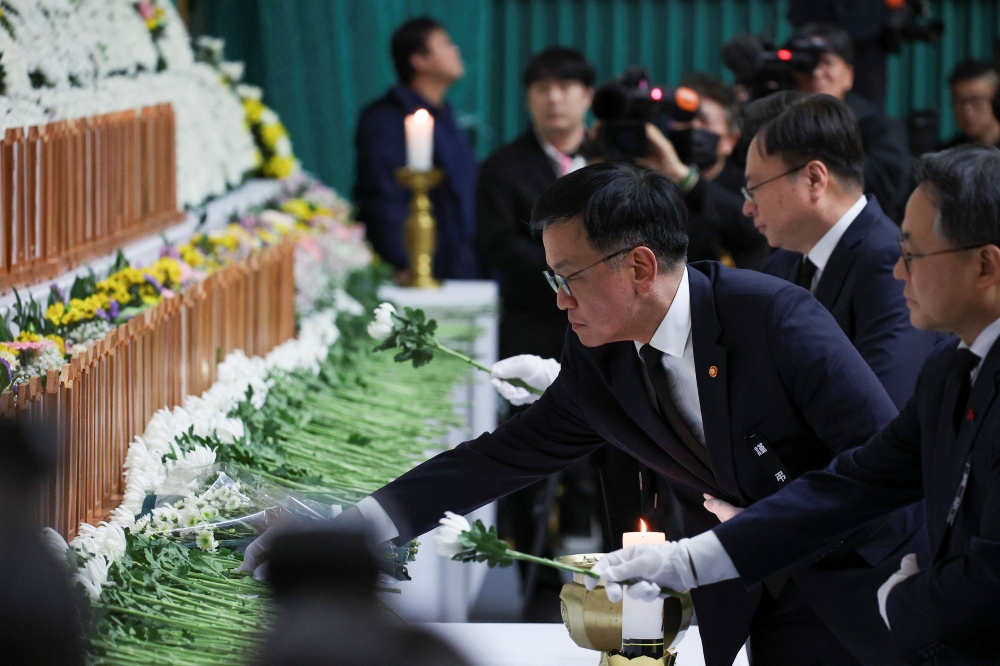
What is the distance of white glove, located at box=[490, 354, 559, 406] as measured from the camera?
7.62 ft

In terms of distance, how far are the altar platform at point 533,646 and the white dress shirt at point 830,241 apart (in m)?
0.73

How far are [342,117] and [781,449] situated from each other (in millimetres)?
4694

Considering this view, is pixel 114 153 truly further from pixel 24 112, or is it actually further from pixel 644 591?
pixel 644 591

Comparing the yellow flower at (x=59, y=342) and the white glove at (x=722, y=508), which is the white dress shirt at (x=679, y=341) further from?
the yellow flower at (x=59, y=342)

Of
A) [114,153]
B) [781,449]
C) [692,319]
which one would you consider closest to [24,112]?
[114,153]

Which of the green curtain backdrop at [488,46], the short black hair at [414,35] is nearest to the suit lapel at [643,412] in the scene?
the short black hair at [414,35]

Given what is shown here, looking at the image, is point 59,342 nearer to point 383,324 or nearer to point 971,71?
point 383,324

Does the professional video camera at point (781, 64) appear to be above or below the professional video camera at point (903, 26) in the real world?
below

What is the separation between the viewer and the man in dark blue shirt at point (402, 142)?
509cm

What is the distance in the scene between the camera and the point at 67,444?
1.80 meters

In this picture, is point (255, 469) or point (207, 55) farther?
point (207, 55)

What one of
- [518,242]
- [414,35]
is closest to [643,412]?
[518,242]

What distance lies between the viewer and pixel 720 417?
1.77m

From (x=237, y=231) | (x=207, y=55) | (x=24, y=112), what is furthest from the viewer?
(x=207, y=55)
